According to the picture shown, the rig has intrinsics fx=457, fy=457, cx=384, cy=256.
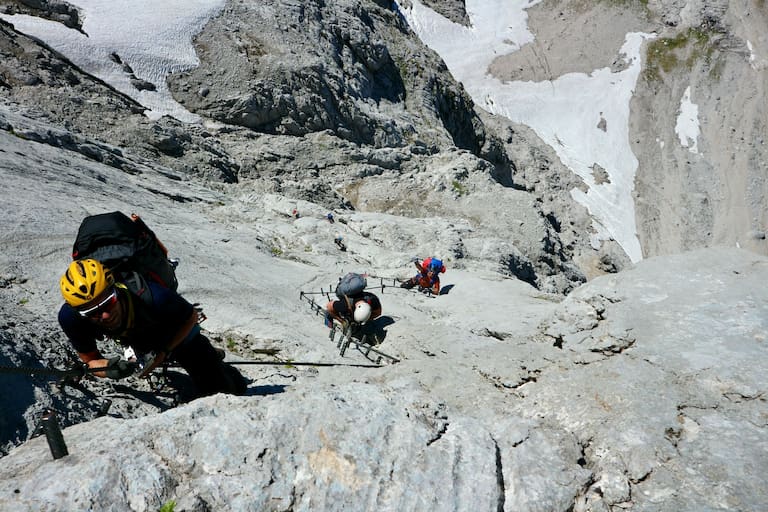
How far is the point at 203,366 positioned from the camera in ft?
21.2

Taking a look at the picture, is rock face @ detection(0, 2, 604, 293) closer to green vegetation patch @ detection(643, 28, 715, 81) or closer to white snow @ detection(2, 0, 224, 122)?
white snow @ detection(2, 0, 224, 122)

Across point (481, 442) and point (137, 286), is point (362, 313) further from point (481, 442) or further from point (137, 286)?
point (481, 442)

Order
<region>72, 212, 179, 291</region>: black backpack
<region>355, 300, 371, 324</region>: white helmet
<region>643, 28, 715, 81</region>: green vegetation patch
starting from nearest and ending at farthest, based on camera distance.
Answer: <region>72, 212, 179, 291</region>: black backpack
<region>355, 300, 371, 324</region>: white helmet
<region>643, 28, 715, 81</region>: green vegetation patch

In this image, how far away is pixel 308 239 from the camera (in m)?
20.3

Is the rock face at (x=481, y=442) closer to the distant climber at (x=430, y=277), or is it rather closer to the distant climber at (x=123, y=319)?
the distant climber at (x=123, y=319)

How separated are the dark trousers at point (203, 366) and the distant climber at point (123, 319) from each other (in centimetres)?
1

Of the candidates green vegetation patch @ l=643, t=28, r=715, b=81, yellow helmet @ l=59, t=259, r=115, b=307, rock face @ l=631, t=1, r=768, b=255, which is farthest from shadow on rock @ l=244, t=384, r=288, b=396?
green vegetation patch @ l=643, t=28, r=715, b=81

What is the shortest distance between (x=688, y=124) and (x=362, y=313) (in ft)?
276

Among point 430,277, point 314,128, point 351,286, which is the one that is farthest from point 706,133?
point 351,286

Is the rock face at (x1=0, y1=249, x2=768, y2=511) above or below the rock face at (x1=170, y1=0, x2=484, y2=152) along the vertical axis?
below

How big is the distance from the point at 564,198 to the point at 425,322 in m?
61.6

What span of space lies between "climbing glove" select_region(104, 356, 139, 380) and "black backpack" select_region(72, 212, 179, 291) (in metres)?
1.01

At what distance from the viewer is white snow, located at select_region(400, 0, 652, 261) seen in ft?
226

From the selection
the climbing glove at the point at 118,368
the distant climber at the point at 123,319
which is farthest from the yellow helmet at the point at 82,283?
the climbing glove at the point at 118,368
